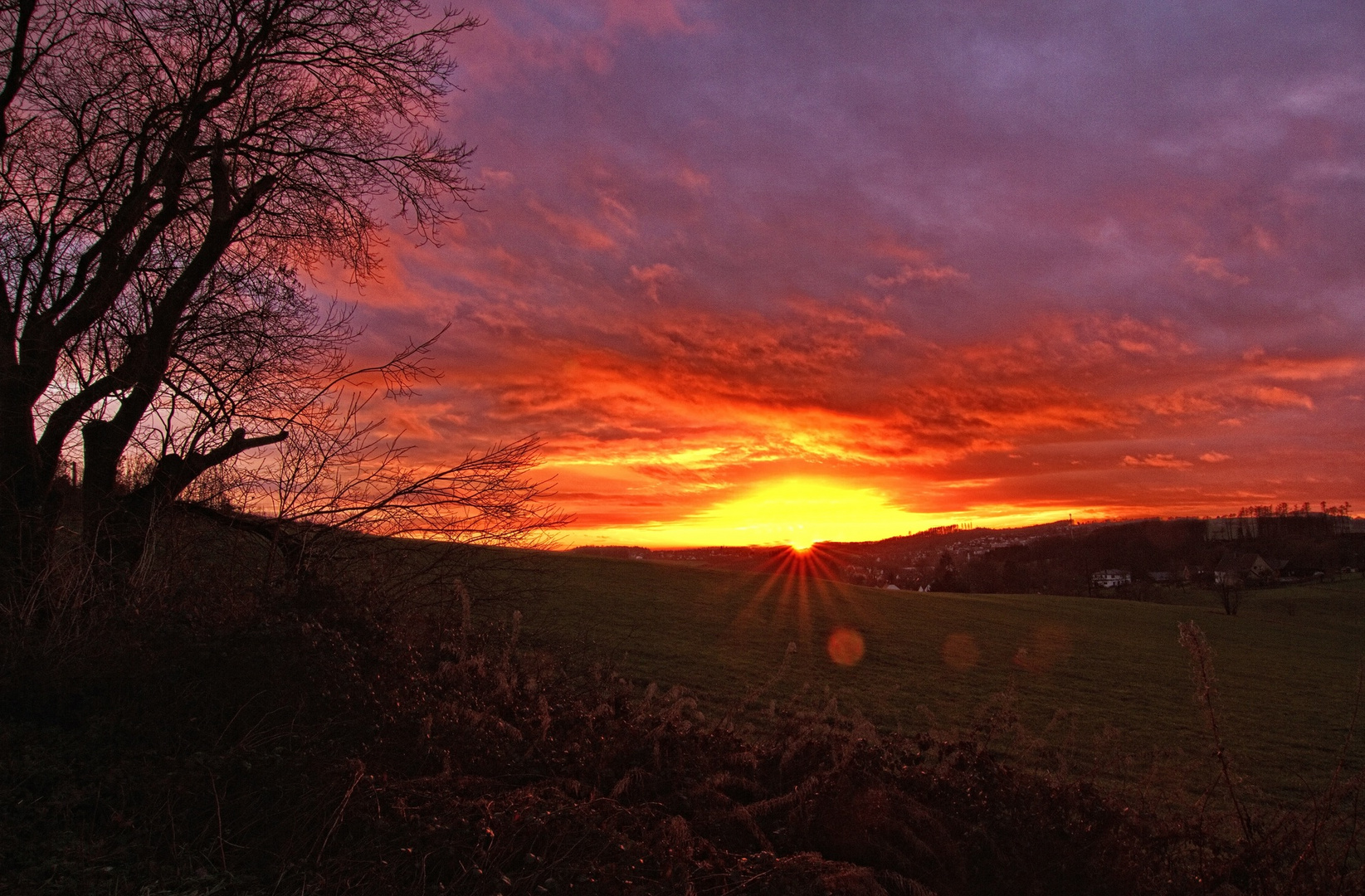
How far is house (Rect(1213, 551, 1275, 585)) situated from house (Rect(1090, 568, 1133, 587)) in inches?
375

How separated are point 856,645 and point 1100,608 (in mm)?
33423

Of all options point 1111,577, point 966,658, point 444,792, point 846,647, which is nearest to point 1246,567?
point 1111,577

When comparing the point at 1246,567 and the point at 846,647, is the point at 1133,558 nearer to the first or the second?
the point at 1246,567

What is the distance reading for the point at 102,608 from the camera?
237 inches

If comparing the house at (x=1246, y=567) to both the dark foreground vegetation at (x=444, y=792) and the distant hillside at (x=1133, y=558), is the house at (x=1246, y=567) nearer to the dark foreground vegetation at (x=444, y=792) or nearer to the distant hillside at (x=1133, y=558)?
the distant hillside at (x=1133, y=558)

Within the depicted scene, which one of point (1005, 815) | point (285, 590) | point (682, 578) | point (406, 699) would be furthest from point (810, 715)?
point (682, 578)

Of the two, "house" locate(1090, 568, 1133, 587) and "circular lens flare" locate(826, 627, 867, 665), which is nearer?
"circular lens flare" locate(826, 627, 867, 665)

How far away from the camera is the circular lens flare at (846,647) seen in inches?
1001

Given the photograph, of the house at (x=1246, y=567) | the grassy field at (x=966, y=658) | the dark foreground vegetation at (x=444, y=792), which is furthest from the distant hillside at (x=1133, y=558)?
the dark foreground vegetation at (x=444, y=792)

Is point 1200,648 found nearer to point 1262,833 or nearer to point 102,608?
point 1262,833

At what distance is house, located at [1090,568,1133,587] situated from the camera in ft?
303

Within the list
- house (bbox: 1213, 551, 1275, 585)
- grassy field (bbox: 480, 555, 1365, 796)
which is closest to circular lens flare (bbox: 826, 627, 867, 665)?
grassy field (bbox: 480, 555, 1365, 796)

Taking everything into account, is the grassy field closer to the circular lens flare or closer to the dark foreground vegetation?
the circular lens flare

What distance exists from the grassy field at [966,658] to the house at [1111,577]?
4157 centimetres
